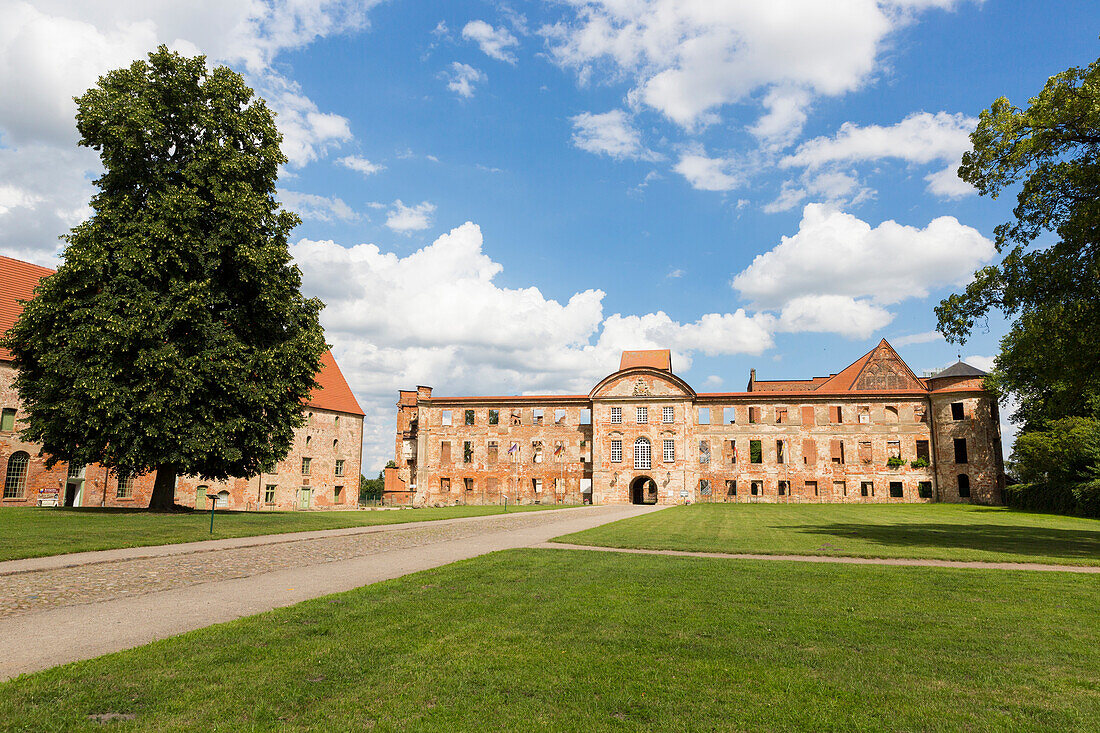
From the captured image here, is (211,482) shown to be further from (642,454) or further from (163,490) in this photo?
(642,454)

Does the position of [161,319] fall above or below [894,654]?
above

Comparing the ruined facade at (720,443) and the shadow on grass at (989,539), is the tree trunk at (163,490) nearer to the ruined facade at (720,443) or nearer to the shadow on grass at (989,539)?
the shadow on grass at (989,539)

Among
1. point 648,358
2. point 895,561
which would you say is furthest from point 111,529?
point 648,358

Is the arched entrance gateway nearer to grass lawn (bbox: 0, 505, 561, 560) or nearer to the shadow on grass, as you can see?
the shadow on grass

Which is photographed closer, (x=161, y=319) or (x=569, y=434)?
(x=161, y=319)

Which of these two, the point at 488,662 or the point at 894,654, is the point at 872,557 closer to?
the point at 894,654

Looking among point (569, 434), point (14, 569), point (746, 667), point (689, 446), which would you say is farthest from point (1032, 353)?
point (569, 434)

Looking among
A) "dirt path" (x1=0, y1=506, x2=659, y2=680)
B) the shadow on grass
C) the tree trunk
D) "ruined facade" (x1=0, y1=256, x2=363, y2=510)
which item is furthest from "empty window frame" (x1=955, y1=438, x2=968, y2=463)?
the tree trunk

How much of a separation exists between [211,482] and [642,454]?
38.4 meters

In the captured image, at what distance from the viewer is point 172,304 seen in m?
23.3

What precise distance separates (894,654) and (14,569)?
549 inches

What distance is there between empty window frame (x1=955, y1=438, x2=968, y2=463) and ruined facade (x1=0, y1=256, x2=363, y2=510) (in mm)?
56914

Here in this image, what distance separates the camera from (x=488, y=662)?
18.7ft

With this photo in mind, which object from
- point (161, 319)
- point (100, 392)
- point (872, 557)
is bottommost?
point (872, 557)
